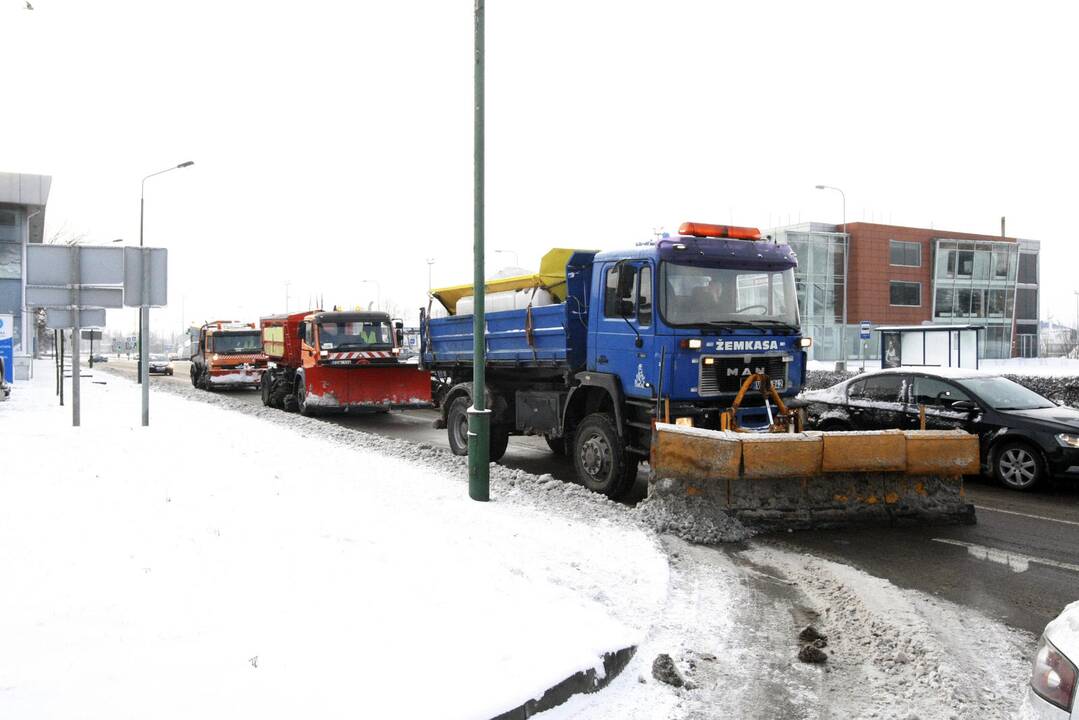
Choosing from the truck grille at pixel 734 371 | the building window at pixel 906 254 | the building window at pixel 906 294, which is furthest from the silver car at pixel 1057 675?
the building window at pixel 906 294

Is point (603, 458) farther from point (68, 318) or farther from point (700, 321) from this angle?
point (68, 318)

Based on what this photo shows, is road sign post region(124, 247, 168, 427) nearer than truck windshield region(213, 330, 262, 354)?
Yes

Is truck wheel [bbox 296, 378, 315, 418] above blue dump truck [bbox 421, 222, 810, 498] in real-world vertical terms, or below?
below

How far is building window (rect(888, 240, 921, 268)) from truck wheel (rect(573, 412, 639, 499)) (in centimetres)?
5131

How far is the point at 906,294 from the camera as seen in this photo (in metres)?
55.8

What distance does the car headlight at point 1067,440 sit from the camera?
9852 millimetres

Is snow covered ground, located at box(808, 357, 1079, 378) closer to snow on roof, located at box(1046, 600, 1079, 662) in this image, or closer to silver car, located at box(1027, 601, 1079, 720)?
snow on roof, located at box(1046, 600, 1079, 662)

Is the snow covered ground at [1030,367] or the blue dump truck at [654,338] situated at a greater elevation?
A: the blue dump truck at [654,338]

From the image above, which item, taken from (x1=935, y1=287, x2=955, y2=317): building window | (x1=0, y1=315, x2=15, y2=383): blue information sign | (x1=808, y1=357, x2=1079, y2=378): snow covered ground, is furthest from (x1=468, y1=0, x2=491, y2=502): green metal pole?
(x1=935, y1=287, x2=955, y2=317): building window

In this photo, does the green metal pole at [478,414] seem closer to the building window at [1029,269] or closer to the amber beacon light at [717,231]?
the amber beacon light at [717,231]

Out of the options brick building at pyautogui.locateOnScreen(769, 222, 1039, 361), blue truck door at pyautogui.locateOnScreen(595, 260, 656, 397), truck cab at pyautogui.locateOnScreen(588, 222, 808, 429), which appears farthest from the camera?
brick building at pyautogui.locateOnScreen(769, 222, 1039, 361)

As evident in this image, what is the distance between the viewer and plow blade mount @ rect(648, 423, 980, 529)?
25.2ft

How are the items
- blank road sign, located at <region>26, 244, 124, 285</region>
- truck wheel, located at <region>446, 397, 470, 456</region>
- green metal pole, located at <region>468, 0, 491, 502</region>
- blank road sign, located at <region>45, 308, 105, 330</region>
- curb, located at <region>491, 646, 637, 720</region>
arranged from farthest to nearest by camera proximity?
blank road sign, located at <region>45, 308, 105, 330</region>, blank road sign, located at <region>26, 244, 124, 285</region>, truck wheel, located at <region>446, 397, 470, 456</region>, green metal pole, located at <region>468, 0, 491, 502</region>, curb, located at <region>491, 646, 637, 720</region>

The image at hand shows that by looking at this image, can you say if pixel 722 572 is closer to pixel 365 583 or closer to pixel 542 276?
pixel 365 583
